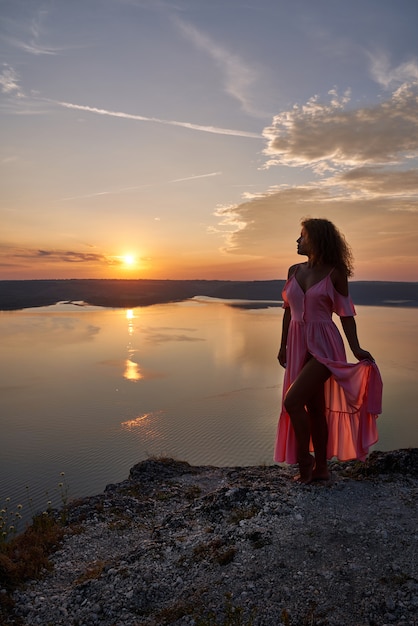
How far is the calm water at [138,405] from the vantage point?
8.95m

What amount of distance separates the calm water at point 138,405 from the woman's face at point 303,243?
5340mm

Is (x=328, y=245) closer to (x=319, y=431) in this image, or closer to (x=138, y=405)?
(x=319, y=431)

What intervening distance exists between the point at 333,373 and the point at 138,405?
9.25 metres

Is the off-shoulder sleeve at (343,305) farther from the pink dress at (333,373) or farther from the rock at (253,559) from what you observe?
the rock at (253,559)

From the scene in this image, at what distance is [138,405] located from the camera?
12.9 meters

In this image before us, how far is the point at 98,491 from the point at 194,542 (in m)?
3.97

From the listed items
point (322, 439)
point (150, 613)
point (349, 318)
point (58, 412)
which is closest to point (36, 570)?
point (150, 613)

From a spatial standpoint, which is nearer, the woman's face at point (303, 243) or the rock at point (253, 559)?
the rock at point (253, 559)

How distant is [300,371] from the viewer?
462cm

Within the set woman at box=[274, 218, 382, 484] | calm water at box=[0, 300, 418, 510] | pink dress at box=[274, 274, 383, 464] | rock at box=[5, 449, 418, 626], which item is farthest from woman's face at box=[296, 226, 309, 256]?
calm water at box=[0, 300, 418, 510]

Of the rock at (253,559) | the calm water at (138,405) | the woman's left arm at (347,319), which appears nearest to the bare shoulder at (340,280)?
the woman's left arm at (347,319)

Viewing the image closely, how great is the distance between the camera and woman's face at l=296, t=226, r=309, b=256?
4496mm

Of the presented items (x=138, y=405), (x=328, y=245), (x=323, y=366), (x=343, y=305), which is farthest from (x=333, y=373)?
(x=138, y=405)

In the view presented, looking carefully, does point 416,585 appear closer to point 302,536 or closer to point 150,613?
point 302,536
